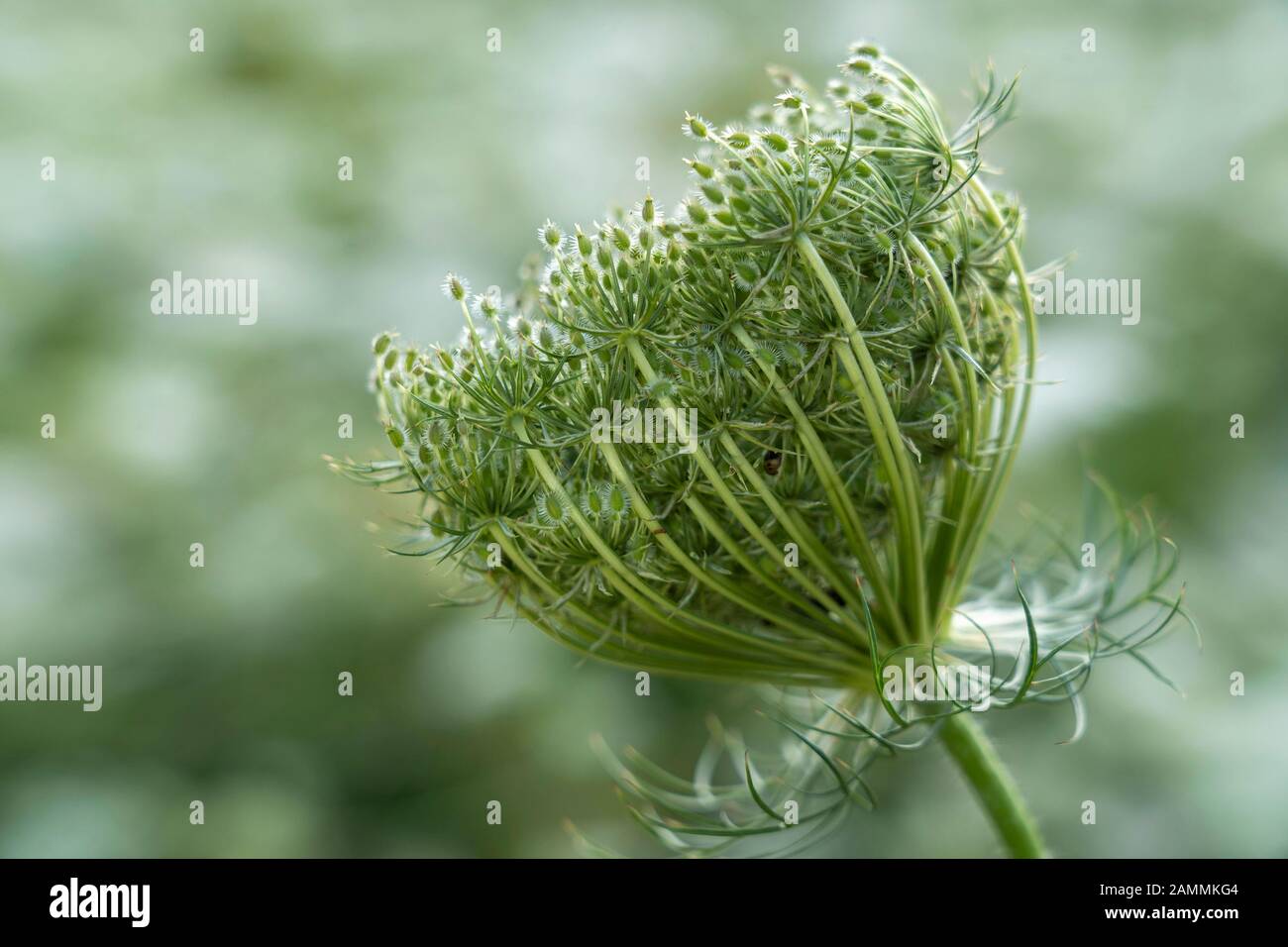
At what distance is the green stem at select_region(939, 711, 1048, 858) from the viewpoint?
250cm

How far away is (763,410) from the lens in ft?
6.88

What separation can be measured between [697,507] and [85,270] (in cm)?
390

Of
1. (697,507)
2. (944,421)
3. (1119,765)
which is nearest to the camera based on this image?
(697,507)

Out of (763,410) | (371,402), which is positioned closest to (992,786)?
(763,410)

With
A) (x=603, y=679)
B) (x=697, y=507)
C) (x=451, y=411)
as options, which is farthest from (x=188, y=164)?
(x=697, y=507)

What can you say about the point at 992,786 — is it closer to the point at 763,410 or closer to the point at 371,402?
the point at 763,410

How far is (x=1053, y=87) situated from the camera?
16.8 feet

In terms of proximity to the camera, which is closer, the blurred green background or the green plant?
the green plant

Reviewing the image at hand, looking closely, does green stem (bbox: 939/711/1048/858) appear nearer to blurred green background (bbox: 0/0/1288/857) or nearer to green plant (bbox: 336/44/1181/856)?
green plant (bbox: 336/44/1181/856)

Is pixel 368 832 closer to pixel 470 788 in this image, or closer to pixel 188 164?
pixel 470 788

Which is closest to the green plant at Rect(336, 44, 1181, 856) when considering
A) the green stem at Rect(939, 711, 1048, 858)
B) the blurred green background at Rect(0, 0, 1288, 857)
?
the green stem at Rect(939, 711, 1048, 858)

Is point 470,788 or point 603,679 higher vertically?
point 603,679

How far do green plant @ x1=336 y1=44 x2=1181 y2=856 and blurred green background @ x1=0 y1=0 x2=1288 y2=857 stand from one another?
1.87m

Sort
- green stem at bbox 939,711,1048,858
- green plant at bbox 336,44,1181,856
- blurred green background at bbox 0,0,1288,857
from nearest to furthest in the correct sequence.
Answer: green plant at bbox 336,44,1181,856
green stem at bbox 939,711,1048,858
blurred green background at bbox 0,0,1288,857
